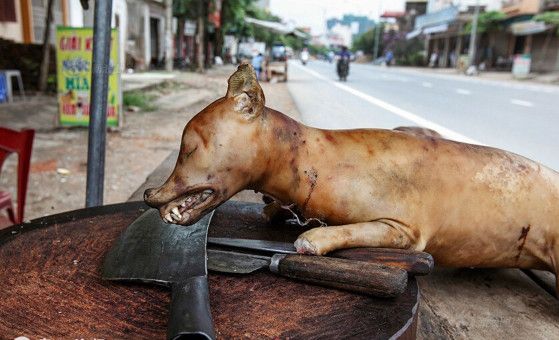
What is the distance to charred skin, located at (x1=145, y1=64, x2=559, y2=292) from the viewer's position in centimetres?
124

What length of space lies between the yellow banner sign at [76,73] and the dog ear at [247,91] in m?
6.30

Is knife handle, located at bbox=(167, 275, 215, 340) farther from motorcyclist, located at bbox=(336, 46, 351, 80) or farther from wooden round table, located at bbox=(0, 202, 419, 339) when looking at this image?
motorcyclist, located at bbox=(336, 46, 351, 80)

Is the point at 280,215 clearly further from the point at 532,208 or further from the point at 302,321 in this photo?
the point at 532,208

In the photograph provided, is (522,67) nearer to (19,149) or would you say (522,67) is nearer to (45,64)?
(45,64)

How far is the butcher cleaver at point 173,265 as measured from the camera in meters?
1.00

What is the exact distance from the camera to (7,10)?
1136cm

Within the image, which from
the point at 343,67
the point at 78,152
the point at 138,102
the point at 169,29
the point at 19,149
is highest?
the point at 169,29

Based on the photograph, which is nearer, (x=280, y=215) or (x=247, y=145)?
(x=247, y=145)

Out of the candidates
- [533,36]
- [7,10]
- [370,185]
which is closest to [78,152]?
[370,185]

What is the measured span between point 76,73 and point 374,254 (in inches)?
269

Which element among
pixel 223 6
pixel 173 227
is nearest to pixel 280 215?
pixel 173 227

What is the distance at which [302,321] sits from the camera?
1.12 metres

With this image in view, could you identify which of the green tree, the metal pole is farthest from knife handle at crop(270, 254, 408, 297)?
the green tree

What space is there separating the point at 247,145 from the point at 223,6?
24.5 metres
